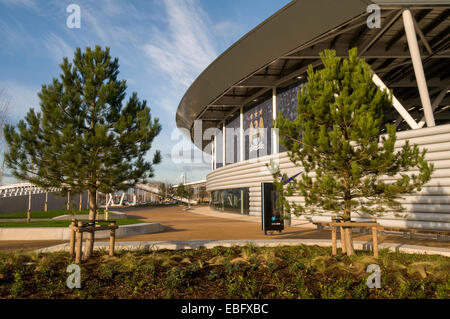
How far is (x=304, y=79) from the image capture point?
24.7 m

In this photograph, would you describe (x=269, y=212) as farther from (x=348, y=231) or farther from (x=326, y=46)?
(x=326, y=46)

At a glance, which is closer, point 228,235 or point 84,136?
point 84,136

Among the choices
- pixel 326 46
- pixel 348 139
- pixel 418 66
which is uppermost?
pixel 326 46

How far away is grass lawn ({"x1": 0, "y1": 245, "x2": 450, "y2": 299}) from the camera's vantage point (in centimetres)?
545

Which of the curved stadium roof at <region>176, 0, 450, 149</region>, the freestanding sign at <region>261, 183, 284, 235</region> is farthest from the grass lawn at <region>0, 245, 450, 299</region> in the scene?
the curved stadium roof at <region>176, 0, 450, 149</region>

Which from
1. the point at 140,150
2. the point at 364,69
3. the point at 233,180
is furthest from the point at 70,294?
the point at 233,180

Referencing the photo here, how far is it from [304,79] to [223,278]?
71.2 ft

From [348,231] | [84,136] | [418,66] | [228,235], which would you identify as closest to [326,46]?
[418,66]

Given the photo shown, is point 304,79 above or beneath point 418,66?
above

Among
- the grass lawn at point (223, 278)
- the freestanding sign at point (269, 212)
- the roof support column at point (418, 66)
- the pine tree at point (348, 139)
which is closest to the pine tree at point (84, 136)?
the grass lawn at point (223, 278)

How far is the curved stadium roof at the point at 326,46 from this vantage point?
661 inches

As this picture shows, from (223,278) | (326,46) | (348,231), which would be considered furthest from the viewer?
(326,46)

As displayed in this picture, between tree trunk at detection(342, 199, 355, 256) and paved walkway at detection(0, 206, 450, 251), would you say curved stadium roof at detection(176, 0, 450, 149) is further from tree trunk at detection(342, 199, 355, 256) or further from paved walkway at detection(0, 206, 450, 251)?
tree trunk at detection(342, 199, 355, 256)

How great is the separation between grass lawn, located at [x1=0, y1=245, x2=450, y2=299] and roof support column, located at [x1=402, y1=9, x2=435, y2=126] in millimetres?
10056
